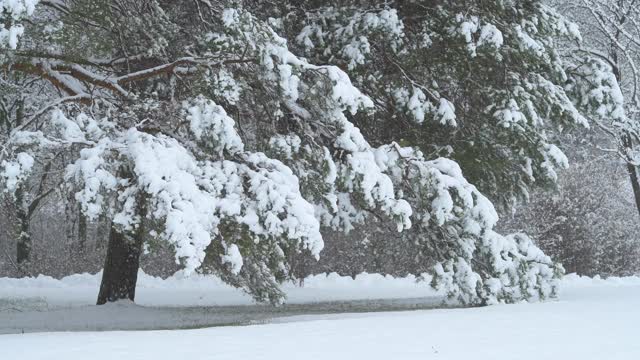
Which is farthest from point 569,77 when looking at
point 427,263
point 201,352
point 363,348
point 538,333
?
point 201,352

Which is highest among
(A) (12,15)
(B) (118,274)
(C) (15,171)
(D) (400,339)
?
(A) (12,15)

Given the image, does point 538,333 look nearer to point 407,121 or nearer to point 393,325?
point 393,325

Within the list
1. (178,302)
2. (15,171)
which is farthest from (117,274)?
(15,171)

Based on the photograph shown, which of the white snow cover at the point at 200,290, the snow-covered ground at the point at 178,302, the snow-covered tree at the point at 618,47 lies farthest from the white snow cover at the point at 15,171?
the snow-covered tree at the point at 618,47

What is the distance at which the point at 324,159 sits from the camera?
921 centimetres

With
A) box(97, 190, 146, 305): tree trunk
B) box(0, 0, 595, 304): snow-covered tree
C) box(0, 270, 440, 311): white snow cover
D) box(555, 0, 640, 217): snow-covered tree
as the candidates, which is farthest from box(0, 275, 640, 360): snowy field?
box(555, 0, 640, 217): snow-covered tree

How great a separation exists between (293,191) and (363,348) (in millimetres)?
2945

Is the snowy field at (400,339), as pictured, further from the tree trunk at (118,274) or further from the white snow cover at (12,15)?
the tree trunk at (118,274)

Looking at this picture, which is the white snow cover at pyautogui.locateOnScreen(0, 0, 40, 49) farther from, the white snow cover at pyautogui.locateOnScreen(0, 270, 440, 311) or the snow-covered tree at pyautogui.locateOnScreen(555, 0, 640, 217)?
the snow-covered tree at pyautogui.locateOnScreen(555, 0, 640, 217)

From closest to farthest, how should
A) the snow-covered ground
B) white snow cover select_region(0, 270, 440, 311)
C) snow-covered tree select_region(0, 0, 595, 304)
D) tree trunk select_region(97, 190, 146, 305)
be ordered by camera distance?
snow-covered tree select_region(0, 0, 595, 304), the snow-covered ground, tree trunk select_region(97, 190, 146, 305), white snow cover select_region(0, 270, 440, 311)

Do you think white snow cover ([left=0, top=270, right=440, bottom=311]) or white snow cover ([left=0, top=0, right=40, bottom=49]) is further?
white snow cover ([left=0, top=270, right=440, bottom=311])

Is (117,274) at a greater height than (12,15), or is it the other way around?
(12,15)

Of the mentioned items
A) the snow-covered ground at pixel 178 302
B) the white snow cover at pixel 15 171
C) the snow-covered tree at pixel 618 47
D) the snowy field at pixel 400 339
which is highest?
the snow-covered tree at pixel 618 47

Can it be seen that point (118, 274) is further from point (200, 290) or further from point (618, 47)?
point (618, 47)
